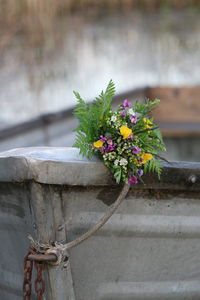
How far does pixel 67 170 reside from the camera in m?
1.92

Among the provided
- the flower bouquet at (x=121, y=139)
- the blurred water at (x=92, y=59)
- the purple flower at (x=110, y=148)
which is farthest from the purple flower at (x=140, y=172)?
the blurred water at (x=92, y=59)

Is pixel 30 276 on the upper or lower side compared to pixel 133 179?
lower

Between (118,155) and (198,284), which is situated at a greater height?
(118,155)

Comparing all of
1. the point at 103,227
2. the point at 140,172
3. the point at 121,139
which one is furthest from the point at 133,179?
the point at 103,227

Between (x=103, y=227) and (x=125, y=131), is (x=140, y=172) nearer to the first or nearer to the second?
(x=125, y=131)

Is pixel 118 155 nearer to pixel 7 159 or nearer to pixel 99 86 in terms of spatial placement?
pixel 7 159

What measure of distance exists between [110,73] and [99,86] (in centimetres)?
111

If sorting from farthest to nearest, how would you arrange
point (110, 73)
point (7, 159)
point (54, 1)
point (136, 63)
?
1. point (54, 1)
2. point (136, 63)
3. point (110, 73)
4. point (7, 159)

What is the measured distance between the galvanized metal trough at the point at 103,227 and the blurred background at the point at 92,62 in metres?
2.29

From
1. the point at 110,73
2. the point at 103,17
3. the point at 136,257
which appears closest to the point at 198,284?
the point at 136,257

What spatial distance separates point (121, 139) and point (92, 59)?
9129 millimetres

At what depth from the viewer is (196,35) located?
12.6 meters

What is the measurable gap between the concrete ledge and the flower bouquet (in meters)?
0.04

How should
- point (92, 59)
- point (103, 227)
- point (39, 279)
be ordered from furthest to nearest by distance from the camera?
point (92, 59), point (103, 227), point (39, 279)
